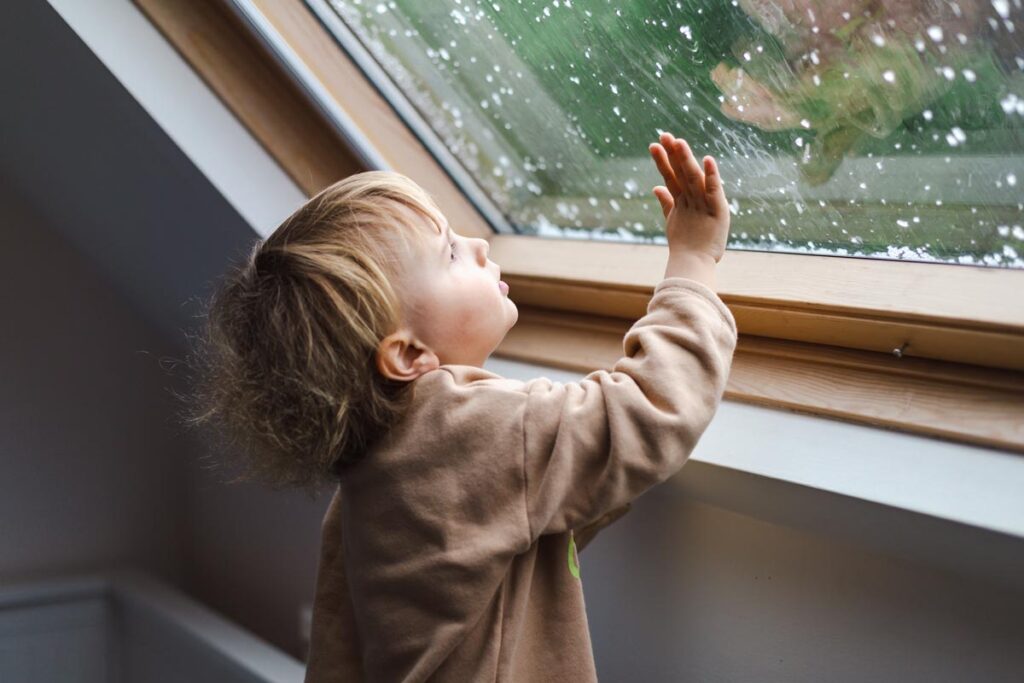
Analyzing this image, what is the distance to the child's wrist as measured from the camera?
849 mm

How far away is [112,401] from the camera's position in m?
2.01

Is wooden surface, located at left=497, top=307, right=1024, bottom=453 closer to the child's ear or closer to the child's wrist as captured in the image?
the child's wrist

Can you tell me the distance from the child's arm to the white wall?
4.60 feet

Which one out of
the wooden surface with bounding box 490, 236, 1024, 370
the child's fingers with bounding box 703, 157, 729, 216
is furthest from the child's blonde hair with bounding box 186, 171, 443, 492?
the wooden surface with bounding box 490, 236, 1024, 370

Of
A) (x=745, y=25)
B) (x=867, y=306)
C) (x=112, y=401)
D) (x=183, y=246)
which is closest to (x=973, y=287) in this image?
(x=867, y=306)

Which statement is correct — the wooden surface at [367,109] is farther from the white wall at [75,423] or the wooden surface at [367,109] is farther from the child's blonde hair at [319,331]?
the white wall at [75,423]

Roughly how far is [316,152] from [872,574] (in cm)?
87

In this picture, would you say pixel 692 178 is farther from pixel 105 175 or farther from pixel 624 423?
pixel 105 175

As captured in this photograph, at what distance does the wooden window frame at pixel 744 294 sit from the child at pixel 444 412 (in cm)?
17

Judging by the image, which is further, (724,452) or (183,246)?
(183,246)

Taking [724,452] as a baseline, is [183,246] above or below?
above

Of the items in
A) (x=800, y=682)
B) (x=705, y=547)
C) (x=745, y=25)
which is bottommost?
(x=800, y=682)

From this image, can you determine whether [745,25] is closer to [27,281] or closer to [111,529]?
[27,281]

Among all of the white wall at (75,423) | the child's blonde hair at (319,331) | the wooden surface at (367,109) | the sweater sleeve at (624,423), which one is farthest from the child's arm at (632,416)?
the white wall at (75,423)
